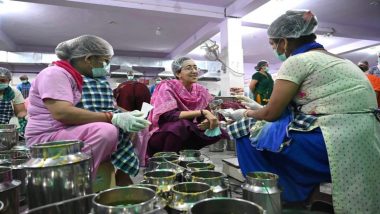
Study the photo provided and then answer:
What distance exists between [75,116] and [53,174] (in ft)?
1.80

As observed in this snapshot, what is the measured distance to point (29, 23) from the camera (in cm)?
483

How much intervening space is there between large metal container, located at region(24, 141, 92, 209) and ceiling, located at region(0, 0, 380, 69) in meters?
3.28

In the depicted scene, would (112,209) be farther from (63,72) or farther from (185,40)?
(185,40)

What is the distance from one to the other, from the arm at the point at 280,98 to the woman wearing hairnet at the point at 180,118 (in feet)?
2.59

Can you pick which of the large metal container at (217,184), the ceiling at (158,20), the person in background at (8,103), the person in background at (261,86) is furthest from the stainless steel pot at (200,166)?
the ceiling at (158,20)

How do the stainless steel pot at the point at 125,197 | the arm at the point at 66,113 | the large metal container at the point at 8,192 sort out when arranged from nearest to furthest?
the stainless steel pot at the point at 125,197
the large metal container at the point at 8,192
the arm at the point at 66,113

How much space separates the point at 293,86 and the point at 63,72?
1052mm

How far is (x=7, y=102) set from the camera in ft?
9.11

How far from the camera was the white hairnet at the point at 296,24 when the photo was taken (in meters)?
1.32

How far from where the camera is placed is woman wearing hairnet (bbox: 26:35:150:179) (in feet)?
3.89

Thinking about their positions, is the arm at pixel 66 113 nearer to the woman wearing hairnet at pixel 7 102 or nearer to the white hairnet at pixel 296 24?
the white hairnet at pixel 296 24

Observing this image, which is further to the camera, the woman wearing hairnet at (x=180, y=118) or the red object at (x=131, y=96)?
the red object at (x=131, y=96)

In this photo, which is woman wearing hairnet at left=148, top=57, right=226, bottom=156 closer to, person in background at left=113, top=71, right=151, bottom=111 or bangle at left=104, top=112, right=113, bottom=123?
person in background at left=113, top=71, right=151, bottom=111

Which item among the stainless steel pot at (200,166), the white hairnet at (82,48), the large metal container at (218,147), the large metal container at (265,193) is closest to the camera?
the large metal container at (265,193)
